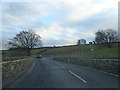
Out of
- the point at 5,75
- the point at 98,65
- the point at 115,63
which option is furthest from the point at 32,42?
the point at 5,75

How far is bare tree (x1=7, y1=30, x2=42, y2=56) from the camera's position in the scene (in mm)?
81050

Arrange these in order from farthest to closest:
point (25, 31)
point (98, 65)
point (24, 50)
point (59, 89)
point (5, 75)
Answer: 1. point (25, 31)
2. point (24, 50)
3. point (98, 65)
4. point (5, 75)
5. point (59, 89)

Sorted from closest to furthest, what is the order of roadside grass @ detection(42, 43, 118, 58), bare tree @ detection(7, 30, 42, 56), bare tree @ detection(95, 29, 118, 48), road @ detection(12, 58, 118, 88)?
road @ detection(12, 58, 118, 88) < roadside grass @ detection(42, 43, 118, 58) < bare tree @ detection(7, 30, 42, 56) < bare tree @ detection(95, 29, 118, 48)

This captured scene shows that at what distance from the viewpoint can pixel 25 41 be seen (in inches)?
3238

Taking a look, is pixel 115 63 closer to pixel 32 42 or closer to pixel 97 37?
pixel 32 42

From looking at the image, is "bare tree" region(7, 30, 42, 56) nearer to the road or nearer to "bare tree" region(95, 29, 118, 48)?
"bare tree" region(95, 29, 118, 48)

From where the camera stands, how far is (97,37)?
102938 mm

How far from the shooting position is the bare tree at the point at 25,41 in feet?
266

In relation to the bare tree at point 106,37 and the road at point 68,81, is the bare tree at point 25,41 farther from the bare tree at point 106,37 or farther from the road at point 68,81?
the road at point 68,81

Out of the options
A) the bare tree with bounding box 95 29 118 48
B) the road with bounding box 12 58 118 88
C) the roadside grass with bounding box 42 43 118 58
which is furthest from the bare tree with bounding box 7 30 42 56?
the road with bounding box 12 58 118 88

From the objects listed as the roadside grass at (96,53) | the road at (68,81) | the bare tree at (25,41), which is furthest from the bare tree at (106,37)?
the road at (68,81)

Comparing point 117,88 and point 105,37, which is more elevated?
point 105,37

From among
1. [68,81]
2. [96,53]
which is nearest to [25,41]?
[96,53]

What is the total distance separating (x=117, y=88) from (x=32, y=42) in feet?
239
